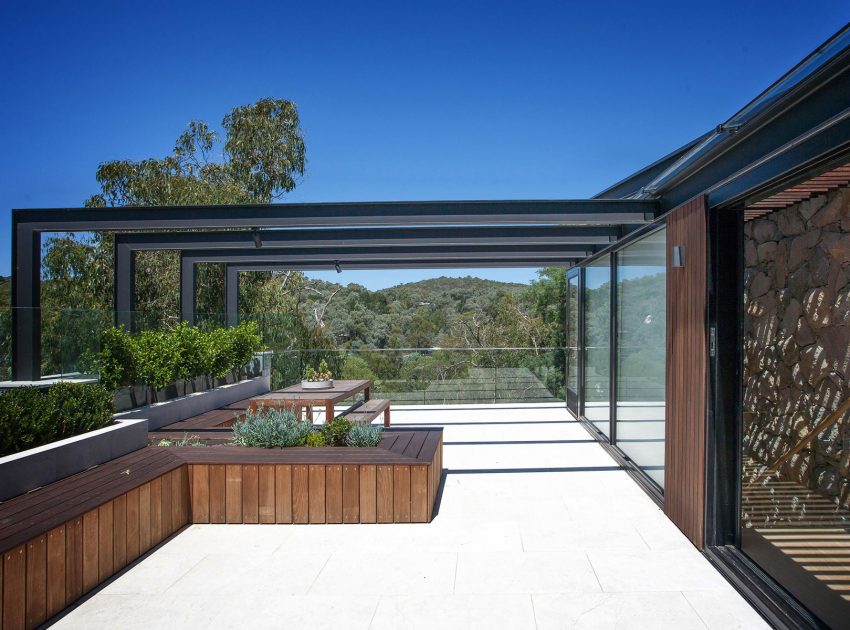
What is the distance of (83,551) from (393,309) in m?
27.2

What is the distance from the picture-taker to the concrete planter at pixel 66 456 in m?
3.49

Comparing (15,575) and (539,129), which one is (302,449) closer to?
(15,575)

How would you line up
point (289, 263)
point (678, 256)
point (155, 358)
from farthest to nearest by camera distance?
point (289, 263) < point (155, 358) < point (678, 256)

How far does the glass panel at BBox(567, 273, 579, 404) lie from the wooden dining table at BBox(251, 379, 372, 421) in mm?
3384

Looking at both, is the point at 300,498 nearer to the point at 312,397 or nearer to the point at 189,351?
the point at 312,397

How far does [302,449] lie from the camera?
4855 mm

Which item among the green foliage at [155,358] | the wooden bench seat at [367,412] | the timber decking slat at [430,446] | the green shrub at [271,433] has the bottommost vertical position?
the wooden bench seat at [367,412]

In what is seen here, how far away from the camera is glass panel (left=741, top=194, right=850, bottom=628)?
3.84 meters

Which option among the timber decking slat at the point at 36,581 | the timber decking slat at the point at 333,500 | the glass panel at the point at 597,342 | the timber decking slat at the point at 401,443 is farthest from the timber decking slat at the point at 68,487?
the glass panel at the point at 597,342

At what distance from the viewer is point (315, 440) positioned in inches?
199

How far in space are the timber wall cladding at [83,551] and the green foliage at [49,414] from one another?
2.42ft

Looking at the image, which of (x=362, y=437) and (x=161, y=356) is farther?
(x=161, y=356)

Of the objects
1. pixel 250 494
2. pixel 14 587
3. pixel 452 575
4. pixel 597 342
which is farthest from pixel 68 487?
pixel 597 342

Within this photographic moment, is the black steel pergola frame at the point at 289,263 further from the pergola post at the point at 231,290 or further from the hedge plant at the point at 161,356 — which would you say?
the hedge plant at the point at 161,356
